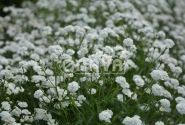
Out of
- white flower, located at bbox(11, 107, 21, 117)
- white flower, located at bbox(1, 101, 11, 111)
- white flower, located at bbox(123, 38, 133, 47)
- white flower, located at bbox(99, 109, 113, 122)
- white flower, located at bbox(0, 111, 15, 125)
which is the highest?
white flower, located at bbox(123, 38, 133, 47)

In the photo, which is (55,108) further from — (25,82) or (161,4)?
(161,4)

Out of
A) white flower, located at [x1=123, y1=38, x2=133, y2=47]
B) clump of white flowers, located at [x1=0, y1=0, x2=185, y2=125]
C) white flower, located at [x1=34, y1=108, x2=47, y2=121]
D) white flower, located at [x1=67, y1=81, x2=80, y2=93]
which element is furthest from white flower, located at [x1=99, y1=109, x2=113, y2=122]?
white flower, located at [x1=123, y1=38, x2=133, y2=47]

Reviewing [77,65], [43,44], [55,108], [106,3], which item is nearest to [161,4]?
[106,3]

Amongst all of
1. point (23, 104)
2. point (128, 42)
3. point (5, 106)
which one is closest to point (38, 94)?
point (23, 104)

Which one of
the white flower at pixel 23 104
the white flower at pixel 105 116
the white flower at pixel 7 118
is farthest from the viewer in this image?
the white flower at pixel 23 104

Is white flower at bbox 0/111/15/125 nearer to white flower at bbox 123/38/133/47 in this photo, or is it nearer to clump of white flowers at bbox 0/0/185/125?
clump of white flowers at bbox 0/0/185/125

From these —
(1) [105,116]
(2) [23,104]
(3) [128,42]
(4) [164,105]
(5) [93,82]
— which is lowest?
(1) [105,116]

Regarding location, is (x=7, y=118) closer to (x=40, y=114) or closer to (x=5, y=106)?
(x=5, y=106)

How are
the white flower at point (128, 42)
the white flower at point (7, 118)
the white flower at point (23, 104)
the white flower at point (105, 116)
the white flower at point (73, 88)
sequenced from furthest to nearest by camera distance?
the white flower at point (128, 42)
the white flower at point (23, 104)
the white flower at point (73, 88)
the white flower at point (7, 118)
the white flower at point (105, 116)

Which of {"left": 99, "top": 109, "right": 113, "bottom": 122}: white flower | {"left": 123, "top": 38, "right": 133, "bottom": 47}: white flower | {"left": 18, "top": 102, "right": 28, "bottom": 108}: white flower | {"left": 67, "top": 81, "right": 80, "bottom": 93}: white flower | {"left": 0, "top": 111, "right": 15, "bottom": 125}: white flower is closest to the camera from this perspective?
{"left": 99, "top": 109, "right": 113, "bottom": 122}: white flower

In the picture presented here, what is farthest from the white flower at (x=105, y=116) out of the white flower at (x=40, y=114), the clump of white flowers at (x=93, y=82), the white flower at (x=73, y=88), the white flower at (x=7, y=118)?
the white flower at (x=7, y=118)

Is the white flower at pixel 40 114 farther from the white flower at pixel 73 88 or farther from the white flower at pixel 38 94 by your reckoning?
the white flower at pixel 73 88
